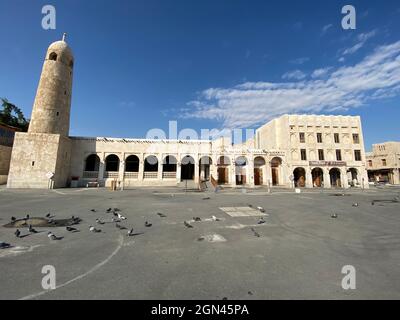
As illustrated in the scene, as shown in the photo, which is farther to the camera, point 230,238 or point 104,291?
point 230,238

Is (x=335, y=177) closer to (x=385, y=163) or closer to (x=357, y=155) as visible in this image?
(x=357, y=155)

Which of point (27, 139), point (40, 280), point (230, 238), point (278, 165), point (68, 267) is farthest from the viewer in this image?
point (278, 165)

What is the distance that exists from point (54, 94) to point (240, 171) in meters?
32.2

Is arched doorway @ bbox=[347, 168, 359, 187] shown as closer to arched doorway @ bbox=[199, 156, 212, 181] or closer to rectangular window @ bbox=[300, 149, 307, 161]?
rectangular window @ bbox=[300, 149, 307, 161]

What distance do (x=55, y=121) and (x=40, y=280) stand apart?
1212 inches

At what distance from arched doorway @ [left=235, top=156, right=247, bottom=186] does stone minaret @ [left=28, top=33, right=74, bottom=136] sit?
2887 cm

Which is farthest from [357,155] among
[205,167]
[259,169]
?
[205,167]

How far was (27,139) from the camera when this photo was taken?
24828mm

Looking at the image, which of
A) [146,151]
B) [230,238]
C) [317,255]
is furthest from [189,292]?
[146,151]

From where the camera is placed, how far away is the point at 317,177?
119 ft

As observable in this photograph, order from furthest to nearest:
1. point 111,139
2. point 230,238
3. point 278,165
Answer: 1. point 278,165
2. point 111,139
3. point 230,238

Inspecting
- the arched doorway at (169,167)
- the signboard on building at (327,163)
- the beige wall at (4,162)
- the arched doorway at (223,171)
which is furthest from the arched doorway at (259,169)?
the beige wall at (4,162)

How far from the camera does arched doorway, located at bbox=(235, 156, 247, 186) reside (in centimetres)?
3583
